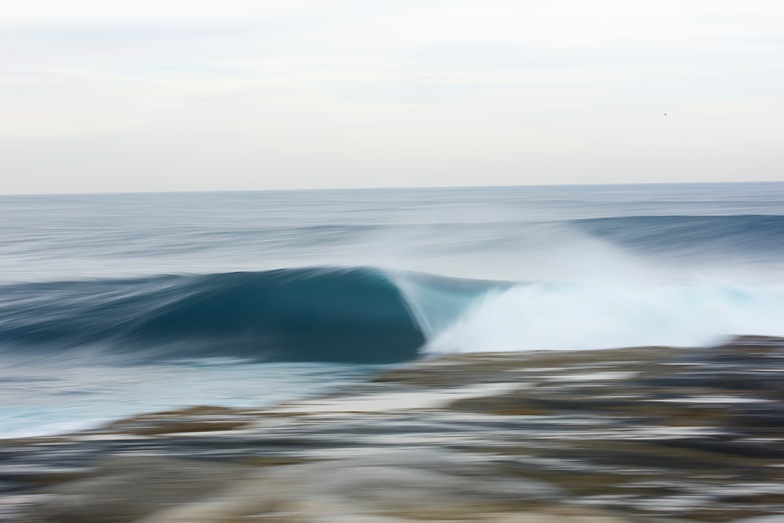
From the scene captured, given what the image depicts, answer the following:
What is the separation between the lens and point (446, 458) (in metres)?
4.54

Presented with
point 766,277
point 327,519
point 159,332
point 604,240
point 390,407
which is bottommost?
point 327,519

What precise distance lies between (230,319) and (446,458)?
7716 mm

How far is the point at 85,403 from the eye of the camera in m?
7.29

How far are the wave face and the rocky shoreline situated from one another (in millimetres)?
3621

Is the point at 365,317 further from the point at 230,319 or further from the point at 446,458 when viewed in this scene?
the point at 446,458

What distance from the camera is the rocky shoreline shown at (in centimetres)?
384

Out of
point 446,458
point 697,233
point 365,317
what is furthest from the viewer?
point 697,233

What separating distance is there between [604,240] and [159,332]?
1662cm

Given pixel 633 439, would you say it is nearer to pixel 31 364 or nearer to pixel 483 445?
pixel 483 445

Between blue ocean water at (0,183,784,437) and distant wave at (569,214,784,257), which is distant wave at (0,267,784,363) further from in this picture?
distant wave at (569,214,784,257)

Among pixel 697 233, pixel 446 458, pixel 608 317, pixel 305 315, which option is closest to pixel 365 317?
pixel 305 315

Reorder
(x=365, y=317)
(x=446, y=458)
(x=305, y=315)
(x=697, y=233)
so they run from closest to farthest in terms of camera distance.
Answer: (x=446, y=458) → (x=365, y=317) → (x=305, y=315) → (x=697, y=233)

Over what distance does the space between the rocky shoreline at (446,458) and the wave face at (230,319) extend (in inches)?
143

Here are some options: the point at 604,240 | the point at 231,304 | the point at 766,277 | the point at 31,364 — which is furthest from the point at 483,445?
the point at 604,240
